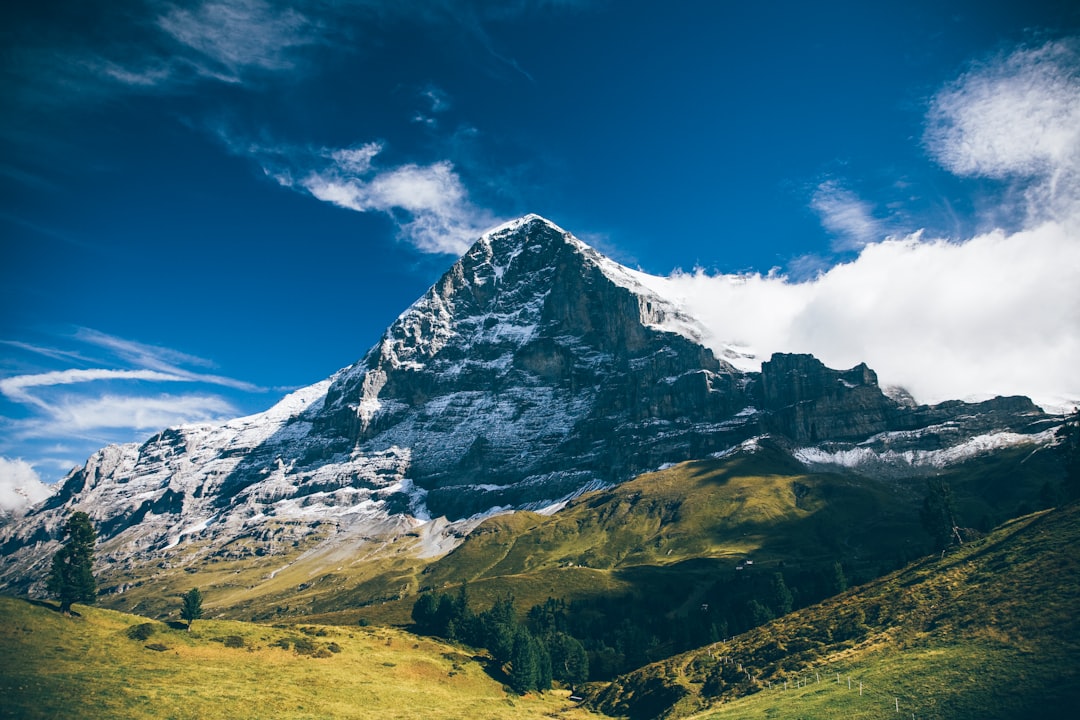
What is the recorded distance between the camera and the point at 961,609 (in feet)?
253

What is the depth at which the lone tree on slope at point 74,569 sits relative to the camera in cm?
9456

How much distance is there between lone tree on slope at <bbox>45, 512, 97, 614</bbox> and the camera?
94562mm

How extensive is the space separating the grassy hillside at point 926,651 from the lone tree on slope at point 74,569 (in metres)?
91.4

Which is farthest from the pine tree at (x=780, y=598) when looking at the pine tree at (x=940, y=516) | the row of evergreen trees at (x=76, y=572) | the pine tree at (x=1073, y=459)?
the row of evergreen trees at (x=76, y=572)

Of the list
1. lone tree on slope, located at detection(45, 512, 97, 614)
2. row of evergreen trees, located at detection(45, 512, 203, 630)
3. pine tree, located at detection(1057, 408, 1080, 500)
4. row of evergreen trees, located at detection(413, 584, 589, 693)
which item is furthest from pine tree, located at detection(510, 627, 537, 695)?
pine tree, located at detection(1057, 408, 1080, 500)

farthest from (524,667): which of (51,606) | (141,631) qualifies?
(51,606)

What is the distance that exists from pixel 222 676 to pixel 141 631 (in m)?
20.7

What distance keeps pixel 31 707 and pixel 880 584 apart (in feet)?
381

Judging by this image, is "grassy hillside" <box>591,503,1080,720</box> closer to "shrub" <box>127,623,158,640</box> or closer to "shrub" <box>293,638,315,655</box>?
"shrub" <box>293,638,315,655</box>

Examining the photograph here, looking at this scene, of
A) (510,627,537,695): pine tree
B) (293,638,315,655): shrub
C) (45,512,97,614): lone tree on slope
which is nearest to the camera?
(45,512,97,614): lone tree on slope

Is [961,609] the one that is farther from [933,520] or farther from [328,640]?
[328,640]

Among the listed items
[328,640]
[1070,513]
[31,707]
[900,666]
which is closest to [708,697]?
[900,666]

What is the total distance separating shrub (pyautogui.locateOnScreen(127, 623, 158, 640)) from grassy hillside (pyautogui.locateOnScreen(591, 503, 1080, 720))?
260 feet

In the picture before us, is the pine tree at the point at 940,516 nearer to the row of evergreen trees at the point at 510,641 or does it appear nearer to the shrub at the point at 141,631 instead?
the row of evergreen trees at the point at 510,641
